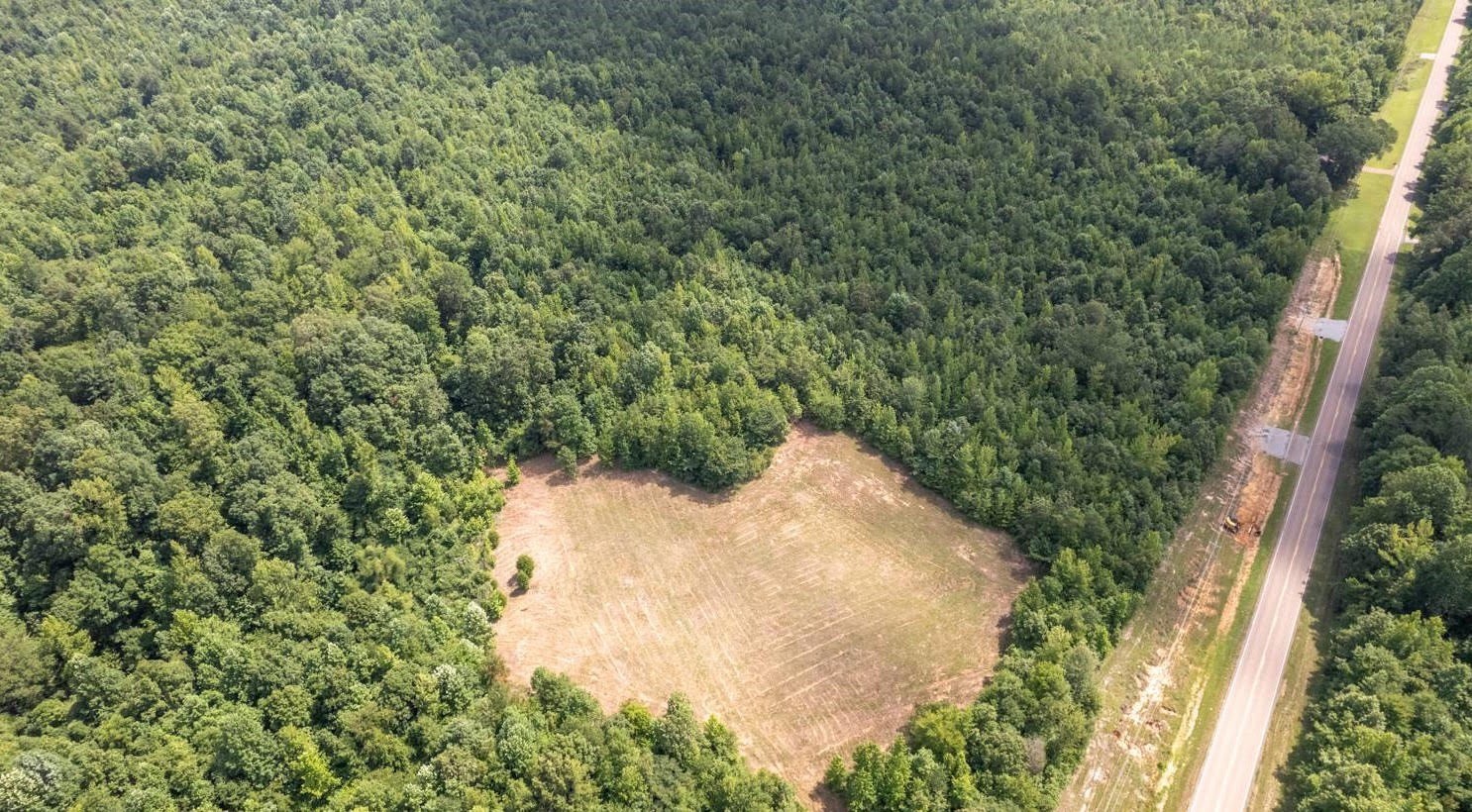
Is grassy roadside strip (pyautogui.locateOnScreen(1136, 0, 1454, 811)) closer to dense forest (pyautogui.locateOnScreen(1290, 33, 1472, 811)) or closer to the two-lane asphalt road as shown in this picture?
the two-lane asphalt road

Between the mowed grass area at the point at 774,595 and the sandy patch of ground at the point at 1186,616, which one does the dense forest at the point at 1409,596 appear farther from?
the mowed grass area at the point at 774,595

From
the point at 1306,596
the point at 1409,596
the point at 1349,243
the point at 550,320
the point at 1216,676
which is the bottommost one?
the point at 1216,676

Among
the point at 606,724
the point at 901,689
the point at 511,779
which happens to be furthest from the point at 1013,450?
the point at 511,779

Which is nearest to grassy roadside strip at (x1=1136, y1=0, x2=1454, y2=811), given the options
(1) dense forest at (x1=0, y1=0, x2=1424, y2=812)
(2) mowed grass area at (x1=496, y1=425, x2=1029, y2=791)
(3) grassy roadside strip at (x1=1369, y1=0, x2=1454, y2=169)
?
(3) grassy roadside strip at (x1=1369, y1=0, x2=1454, y2=169)

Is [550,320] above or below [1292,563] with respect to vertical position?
above

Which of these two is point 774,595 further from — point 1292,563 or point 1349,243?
point 1349,243

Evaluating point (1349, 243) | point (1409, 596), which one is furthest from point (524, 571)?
point (1349, 243)

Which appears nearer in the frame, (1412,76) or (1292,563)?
(1292,563)

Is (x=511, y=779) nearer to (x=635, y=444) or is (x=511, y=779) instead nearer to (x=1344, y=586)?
(x=635, y=444)
